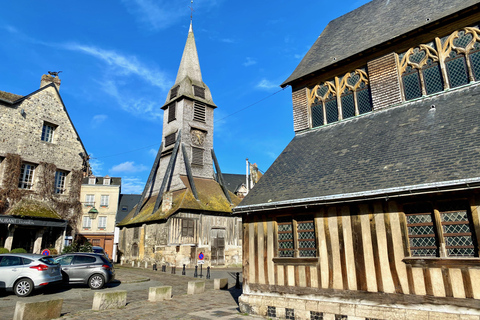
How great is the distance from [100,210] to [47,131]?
14040 mm

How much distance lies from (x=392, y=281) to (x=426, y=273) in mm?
679

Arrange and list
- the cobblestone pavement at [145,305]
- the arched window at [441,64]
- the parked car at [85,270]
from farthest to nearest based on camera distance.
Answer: the parked car at [85,270]
the arched window at [441,64]
the cobblestone pavement at [145,305]

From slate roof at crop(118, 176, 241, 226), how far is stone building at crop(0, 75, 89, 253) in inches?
195

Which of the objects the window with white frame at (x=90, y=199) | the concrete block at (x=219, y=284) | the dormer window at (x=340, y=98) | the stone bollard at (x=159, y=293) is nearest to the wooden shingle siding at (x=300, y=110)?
the dormer window at (x=340, y=98)

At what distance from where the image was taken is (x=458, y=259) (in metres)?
6.00

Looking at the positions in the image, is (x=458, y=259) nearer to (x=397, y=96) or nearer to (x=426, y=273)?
(x=426, y=273)

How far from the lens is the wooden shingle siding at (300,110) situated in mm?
11727

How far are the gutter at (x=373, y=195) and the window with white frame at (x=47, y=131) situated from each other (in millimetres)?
19120

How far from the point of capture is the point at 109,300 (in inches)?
332

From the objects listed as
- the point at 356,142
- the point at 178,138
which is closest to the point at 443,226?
the point at 356,142

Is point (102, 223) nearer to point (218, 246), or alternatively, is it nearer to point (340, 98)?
point (218, 246)

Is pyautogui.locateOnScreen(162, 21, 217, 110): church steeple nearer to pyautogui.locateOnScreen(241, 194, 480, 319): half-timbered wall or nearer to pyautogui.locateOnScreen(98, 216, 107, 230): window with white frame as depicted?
pyautogui.locateOnScreen(98, 216, 107, 230): window with white frame

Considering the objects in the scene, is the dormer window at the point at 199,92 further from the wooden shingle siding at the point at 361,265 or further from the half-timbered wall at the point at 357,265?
the wooden shingle siding at the point at 361,265

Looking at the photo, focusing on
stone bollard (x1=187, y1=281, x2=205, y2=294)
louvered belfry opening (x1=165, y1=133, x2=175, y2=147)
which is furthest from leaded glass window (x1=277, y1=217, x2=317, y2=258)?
louvered belfry opening (x1=165, y1=133, x2=175, y2=147)
